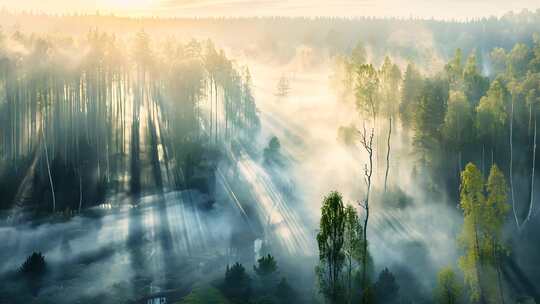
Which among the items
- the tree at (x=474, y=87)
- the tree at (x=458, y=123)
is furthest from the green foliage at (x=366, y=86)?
the tree at (x=474, y=87)

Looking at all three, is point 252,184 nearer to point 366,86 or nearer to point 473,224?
point 366,86

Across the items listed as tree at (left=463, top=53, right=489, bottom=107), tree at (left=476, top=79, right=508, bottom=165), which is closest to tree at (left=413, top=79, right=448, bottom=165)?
tree at (left=476, top=79, right=508, bottom=165)

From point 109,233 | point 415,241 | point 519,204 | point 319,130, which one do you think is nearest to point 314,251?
A: point 415,241

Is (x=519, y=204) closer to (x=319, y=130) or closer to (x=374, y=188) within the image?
(x=374, y=188)

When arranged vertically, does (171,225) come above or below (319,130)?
below

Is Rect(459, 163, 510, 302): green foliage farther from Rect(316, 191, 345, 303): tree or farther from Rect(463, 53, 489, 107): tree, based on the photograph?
Rect(463, 53, 489, 107): tree

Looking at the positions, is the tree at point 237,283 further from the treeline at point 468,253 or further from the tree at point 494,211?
the tree at point 494,211
